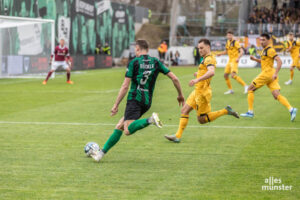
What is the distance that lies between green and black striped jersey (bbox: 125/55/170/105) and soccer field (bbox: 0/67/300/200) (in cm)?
100

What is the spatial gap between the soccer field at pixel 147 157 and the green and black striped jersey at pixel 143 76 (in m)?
1.00

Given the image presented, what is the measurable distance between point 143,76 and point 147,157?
53.0 inches

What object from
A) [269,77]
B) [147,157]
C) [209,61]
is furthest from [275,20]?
[147,157]

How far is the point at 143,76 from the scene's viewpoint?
27.1ft

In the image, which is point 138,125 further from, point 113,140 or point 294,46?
point 294,46

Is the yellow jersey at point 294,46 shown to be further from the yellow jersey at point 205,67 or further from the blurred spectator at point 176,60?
the blurred spectator at point 176,60

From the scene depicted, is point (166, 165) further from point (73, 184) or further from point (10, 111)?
point (10, 111)

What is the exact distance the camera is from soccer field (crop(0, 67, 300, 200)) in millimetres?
6652

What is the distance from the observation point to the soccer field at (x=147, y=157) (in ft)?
21.8

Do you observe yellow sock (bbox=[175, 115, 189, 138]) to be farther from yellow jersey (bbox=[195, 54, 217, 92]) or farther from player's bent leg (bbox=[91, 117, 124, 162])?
player's bent leg (bbox=[91, 117, 124, 162])

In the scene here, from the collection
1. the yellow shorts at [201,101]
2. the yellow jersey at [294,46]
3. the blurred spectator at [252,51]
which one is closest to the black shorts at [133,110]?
the yellow shorts at [201,101]

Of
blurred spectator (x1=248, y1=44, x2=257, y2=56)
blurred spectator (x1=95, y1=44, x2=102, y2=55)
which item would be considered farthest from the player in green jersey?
blurred spectator (x1=95, y1=44, x2=102, y2=55)

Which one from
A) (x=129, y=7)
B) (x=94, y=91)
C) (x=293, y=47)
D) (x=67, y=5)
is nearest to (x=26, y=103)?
(x=94, y=91)

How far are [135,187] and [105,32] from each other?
4377 centimetres
